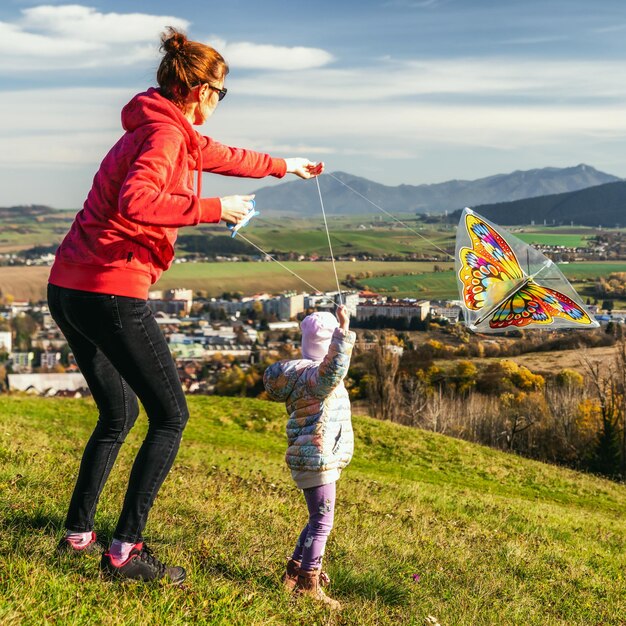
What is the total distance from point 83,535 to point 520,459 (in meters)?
19.3

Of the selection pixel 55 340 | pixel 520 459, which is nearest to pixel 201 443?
pixel 520 459

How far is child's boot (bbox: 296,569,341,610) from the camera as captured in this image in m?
4.12

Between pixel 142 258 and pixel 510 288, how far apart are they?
3017 mm

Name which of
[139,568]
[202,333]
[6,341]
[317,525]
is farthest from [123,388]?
[6,341]

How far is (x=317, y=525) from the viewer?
4.23 meters

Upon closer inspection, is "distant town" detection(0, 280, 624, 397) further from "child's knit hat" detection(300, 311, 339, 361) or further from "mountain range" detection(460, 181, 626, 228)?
"mountain range" detection(460, 181, 626, 228)

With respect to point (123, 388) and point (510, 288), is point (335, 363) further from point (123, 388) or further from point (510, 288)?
point (510, 288)

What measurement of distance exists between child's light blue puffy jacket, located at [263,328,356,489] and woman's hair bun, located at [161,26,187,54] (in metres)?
1.66

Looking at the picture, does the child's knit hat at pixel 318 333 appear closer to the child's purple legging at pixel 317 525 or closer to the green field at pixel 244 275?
the child's purple legging at pixel 317 525

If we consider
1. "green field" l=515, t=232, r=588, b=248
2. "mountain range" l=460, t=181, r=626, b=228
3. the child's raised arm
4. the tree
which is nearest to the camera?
the child's raised arm

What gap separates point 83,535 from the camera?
13.4 ft

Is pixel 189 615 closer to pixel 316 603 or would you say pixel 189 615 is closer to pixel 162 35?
pixel 316 603

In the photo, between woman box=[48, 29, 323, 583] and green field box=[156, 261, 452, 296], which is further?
green field box=[156, 261, 452, 296]

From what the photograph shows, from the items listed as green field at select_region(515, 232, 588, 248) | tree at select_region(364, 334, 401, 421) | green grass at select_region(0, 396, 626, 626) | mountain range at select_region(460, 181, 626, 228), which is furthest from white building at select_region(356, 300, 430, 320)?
mountain range at select_region(460, 181, 626, 228)
